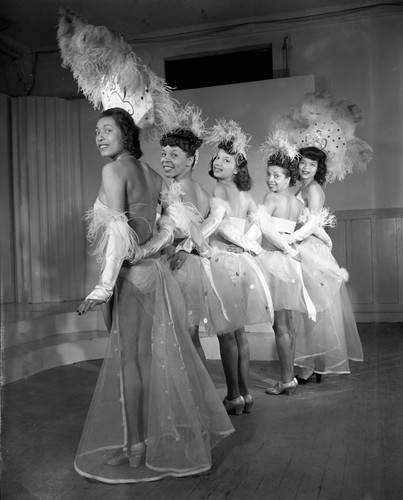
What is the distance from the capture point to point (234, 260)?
299 cm

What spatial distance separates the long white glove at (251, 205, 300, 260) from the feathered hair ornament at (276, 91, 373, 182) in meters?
0.88

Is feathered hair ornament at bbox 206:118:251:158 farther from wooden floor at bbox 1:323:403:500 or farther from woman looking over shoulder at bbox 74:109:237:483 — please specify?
wooden floor at bbox 1:323:403:500

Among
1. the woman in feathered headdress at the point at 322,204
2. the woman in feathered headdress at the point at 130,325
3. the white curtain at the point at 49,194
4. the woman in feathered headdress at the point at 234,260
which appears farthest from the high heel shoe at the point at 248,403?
the white curtain at the point at 49,194

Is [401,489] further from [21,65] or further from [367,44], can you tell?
[367,44]

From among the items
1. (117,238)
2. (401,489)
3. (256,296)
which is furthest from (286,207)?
(401,489)

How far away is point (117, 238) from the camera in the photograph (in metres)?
1.98

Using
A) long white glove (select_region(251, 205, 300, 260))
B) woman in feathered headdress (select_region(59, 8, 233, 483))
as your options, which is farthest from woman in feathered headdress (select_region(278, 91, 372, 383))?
woman in feathered headdress (select_region(59, 8, 233, 483))

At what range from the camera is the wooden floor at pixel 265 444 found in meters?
1.90

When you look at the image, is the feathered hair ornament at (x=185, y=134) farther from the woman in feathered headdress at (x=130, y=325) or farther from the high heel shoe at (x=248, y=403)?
Result: the high heel shoe at (x=248, y=403)

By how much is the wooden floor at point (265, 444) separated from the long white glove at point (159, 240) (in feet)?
2.86

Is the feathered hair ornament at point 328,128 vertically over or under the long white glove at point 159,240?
over

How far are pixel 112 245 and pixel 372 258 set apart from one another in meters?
3.70

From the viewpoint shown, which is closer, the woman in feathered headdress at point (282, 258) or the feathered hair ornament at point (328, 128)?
the woman in feathered headdress at point (282, 258)

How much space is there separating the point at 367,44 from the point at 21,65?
3077mm
